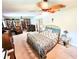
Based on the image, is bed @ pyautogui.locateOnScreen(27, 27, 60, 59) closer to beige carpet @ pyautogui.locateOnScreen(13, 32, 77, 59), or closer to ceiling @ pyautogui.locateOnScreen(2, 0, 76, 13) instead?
beige carpet @ pyautogui.locateOnScreen(13, 32, 77, 59)

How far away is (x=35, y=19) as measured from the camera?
4.93ft

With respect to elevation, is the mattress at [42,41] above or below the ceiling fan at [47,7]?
below

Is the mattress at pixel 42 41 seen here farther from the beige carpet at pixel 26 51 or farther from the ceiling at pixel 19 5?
the ceiling at pixel 19 5

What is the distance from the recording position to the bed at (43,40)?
1.49m

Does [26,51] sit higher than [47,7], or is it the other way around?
[47,7]

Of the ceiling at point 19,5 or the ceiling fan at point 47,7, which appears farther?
the ceiling fan at point 47,7

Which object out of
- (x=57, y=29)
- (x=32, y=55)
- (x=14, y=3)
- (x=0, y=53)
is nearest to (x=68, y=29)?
(x=57, y=29)

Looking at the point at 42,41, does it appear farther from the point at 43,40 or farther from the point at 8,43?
the point at 8,43

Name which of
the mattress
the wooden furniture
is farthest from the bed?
the wooden furniture

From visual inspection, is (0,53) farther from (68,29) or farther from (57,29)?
(68,29)

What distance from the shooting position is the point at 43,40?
1.52 meters

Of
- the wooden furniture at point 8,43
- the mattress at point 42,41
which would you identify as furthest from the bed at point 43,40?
the wooden furniture at point 8,43

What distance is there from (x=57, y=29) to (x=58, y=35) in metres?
0.07

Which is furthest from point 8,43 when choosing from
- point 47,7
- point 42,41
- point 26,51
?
point 47,7
